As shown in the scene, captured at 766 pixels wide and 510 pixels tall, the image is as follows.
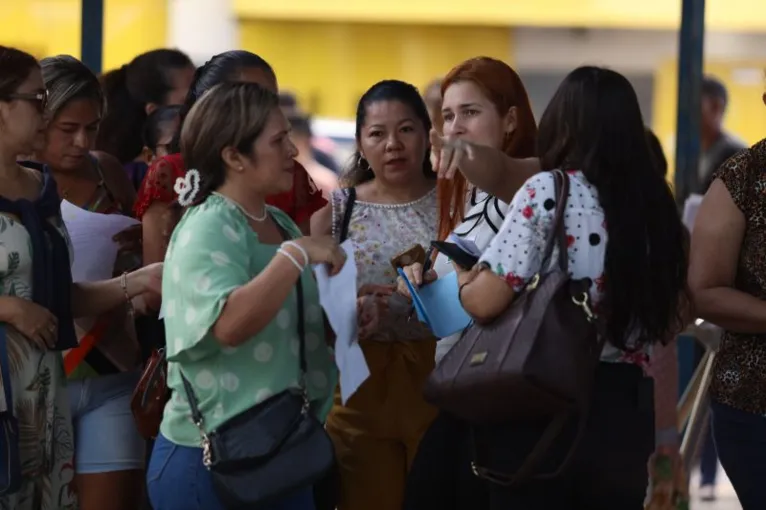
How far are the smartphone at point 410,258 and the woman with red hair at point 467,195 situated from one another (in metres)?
0.06

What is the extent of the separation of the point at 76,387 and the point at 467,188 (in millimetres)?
1235

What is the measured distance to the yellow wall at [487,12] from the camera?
1528cm

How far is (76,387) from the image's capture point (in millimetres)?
4711

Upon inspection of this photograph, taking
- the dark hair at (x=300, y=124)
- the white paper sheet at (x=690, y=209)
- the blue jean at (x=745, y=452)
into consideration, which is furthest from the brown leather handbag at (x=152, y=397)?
the dark hair at (x=300, y=124)

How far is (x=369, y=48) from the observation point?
615 inches

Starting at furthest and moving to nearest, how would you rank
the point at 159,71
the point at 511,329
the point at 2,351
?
the point at 159,71 → the point at 2,351 → the point at 511,329

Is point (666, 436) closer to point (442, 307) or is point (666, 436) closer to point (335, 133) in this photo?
point (442, 307)

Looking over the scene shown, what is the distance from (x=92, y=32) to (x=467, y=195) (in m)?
2.21

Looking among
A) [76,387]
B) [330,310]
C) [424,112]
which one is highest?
[424,112]

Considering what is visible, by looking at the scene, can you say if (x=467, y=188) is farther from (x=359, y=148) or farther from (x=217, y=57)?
(x=217, y=57)

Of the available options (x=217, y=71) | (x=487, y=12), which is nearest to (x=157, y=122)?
(x=217, y=71)

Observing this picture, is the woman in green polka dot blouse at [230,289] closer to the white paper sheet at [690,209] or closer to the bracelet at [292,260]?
the bracelet at [292,260]

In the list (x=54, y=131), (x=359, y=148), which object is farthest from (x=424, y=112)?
(x=54, y=131)

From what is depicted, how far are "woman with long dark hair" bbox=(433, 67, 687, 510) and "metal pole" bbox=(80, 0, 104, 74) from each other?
288 centimetres
